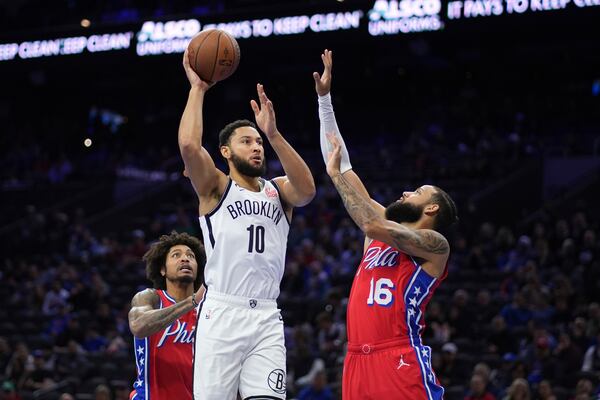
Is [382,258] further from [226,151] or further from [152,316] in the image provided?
[152,316]

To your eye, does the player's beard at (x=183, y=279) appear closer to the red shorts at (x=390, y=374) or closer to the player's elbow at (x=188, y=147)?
the red shorts at (x=390, y=374)

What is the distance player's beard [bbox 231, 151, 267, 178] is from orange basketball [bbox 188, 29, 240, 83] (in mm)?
530

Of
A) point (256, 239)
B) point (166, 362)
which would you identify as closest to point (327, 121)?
point (256, 239)

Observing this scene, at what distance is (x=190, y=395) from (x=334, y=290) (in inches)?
317

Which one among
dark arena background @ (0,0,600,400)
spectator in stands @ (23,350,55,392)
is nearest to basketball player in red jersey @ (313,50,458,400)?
dark arena background @ (0,0,600,400)

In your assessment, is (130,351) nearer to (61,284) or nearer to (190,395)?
(61,284)

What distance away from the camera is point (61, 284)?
1986 cm

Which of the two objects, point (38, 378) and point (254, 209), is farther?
point (38, 378)

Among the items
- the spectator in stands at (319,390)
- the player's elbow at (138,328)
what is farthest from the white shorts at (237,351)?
the spectator in stands at (319,390)

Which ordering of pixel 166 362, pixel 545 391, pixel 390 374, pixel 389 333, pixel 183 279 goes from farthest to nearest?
pixel 545 391 < pixel 183 279 < pixel 166 362 < pixel 389 333 < pixel 390 374

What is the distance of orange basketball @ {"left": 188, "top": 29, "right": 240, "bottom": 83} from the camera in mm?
6359

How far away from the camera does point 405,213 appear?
265 inches

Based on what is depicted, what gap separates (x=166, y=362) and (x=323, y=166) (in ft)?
52.1

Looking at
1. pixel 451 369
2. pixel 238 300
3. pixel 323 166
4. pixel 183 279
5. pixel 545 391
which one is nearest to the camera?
pixel 238 300
